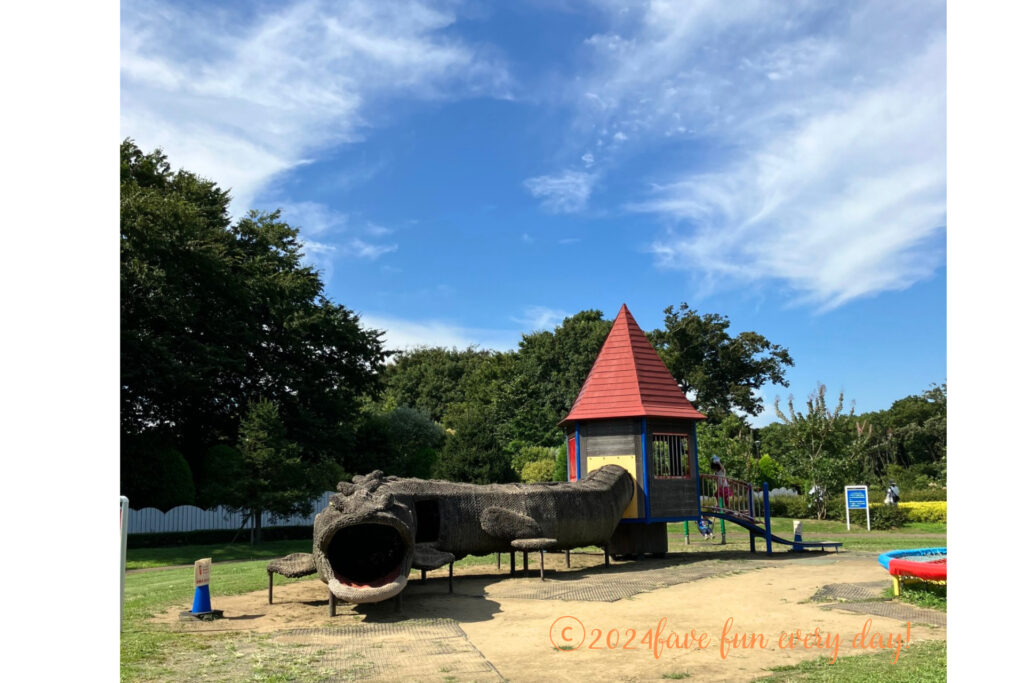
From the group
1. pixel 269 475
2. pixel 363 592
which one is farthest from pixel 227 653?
pixel 269 475

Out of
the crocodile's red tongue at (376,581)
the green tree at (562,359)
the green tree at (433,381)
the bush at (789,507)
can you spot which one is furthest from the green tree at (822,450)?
the green tree at (433,381)

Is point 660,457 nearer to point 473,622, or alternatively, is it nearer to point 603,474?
point 603,474

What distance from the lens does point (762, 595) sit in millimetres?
12414

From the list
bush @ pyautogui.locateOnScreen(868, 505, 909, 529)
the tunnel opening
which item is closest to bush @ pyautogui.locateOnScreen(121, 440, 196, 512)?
the tunnel opening

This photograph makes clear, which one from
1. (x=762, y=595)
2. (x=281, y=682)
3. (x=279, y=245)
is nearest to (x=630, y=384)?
(x=762, y=595)

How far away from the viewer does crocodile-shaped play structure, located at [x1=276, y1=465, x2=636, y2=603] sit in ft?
37.7

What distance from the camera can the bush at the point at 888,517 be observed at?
29047 mm

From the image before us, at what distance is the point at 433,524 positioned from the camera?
15547mm

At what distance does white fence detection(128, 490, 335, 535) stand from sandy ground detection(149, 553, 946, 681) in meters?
15.1

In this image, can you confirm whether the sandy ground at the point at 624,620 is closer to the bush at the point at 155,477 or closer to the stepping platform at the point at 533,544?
the stepping platform at the point at 533,544

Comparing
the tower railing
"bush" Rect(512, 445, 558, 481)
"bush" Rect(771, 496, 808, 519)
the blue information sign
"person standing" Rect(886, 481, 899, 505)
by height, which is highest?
the tower railing

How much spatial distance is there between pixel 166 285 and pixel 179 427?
26.7 ft

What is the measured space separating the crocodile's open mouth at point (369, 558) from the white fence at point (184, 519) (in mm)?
14316

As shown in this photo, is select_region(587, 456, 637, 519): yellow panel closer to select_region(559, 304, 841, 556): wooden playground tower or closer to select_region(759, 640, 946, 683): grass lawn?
select_region(559, 304, 841, 556): wooden playground tower
